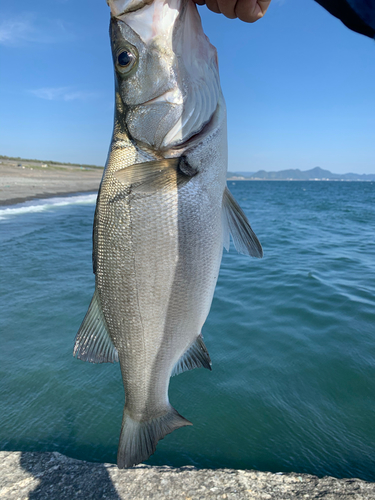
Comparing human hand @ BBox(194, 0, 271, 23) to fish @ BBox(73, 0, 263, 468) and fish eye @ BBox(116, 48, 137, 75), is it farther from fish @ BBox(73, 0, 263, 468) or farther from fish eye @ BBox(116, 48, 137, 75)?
fish eye @ BBox(116, 48, 137, 75)

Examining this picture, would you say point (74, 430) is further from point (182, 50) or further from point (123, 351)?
point (182, 50)

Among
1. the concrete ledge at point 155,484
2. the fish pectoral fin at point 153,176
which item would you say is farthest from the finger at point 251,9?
the concrete ledge at point 155,484

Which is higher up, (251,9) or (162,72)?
(251,9)

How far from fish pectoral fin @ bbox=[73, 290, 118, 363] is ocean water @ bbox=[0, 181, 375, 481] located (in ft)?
6.18

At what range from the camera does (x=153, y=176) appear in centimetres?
177

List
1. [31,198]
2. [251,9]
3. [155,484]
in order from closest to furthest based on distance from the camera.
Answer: [251,9] < [155,484] < [31,198]

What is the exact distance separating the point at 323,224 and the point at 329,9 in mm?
18743

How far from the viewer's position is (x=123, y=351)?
1.90 metres

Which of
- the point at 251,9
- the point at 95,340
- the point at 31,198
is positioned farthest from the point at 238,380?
the point at 31,198

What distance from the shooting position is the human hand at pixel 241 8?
5.50 feet

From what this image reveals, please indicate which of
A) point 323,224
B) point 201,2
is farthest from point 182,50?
point 323,224

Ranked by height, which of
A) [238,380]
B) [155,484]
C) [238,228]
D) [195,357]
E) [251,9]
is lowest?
[238,380]

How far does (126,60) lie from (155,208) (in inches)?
35.1

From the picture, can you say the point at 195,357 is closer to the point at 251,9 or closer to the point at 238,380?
the point at 251,9
